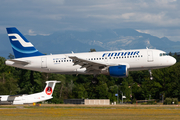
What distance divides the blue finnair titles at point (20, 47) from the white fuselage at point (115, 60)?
1.98 meters

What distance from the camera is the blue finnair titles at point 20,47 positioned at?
47281mm

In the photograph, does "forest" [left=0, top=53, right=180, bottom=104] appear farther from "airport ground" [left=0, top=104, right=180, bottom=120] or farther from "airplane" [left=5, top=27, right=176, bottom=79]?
"airport ground" [left=0, top=104, right=180, bottom=120]

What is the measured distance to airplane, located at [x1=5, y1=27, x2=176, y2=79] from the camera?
1647 inches

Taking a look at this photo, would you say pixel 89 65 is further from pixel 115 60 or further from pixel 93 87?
pixel 93 87

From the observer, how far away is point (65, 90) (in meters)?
101

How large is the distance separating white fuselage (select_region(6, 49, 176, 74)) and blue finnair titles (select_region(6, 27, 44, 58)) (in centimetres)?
198

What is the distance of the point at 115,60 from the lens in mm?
42656

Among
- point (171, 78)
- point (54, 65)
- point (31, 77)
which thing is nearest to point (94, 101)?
point (54, 65)

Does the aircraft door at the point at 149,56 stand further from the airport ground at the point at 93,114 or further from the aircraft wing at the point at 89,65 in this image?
the airport ground at the point at 93,114

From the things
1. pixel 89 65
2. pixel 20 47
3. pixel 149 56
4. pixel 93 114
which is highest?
pixel 20 47

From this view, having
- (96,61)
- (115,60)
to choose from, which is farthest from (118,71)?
(96,61)

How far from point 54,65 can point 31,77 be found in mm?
63523

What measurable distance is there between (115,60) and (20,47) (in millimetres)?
16017

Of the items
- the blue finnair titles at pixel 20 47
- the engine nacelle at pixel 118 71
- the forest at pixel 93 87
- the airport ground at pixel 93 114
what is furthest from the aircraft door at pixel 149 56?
the forest at pixel 93 87
